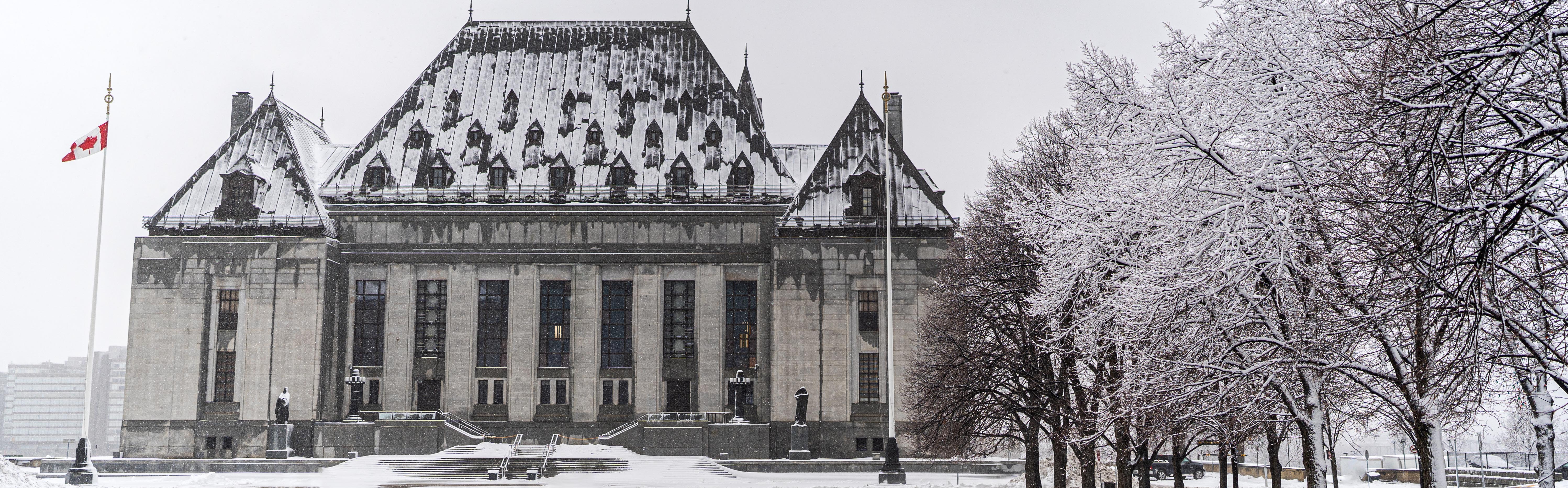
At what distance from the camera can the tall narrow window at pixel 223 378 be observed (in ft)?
181

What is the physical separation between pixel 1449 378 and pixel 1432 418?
0.52m

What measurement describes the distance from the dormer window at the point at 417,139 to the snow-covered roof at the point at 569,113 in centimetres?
5

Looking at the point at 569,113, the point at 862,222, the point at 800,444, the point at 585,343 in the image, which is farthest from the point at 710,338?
the point at 569,113

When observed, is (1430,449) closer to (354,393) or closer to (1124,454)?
(1124,454)

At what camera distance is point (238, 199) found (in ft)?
187

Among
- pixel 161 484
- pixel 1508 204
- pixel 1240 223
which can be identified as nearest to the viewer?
pixel 1508 204

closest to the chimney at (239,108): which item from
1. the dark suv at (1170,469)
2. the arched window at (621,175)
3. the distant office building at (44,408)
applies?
the arched window at (621,175)

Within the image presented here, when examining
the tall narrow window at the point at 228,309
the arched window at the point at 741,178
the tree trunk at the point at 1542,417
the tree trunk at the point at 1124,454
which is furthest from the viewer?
the arched window at the point at 741,178

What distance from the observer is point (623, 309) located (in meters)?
57.8

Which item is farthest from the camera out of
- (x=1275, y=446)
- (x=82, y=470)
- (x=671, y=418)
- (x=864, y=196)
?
(x=864, y=196)

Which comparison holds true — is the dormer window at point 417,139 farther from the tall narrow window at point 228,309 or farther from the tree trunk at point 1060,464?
the tree trunk at point 1060,464

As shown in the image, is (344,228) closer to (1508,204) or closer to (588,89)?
(588,89)

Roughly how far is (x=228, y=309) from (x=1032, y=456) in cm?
4021

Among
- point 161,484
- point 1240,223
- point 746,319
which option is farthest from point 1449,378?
point 746,319
